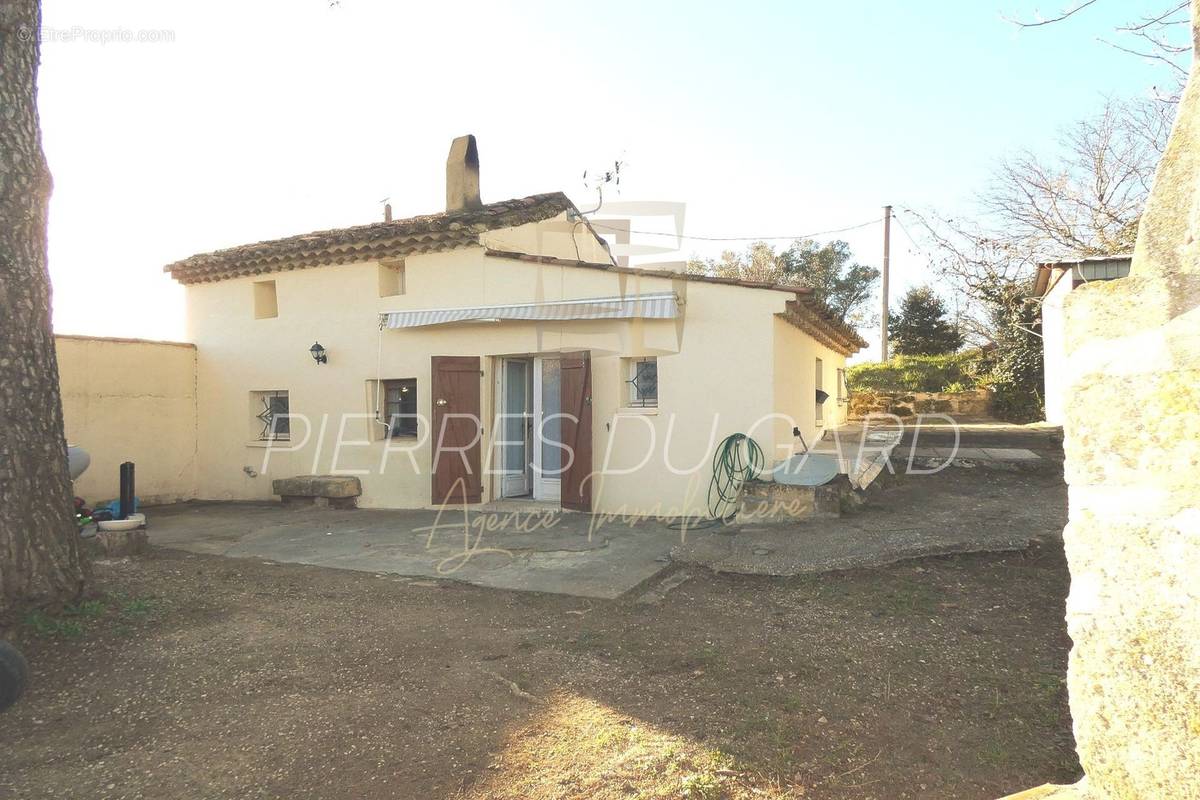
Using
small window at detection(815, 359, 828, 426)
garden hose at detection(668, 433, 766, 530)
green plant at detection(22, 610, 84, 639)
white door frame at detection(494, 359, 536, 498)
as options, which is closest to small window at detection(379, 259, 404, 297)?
white door frame at detection(494, 359, 536, 498)

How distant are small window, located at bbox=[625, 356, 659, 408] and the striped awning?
0.65 meters

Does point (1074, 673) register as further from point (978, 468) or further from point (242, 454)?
point (242, 454)

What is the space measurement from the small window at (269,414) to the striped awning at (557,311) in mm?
2734

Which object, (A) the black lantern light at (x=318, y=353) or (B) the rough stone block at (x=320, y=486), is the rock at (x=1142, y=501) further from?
(A) the black lantern light at (x=318, y=353)

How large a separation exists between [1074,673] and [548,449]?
26.7ft

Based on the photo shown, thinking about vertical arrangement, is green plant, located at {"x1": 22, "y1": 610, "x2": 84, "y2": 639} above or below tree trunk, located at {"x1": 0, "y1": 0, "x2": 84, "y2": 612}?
below

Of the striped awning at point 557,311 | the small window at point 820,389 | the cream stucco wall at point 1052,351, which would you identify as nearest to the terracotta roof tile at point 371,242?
the striped awning at point 557,311

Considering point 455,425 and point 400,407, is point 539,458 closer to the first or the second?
point 455,425

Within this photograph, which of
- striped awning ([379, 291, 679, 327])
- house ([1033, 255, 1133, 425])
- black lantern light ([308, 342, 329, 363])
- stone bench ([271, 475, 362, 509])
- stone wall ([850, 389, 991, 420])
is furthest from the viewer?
stone wall ([850, 389, 991, 420])

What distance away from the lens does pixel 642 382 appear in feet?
28.2

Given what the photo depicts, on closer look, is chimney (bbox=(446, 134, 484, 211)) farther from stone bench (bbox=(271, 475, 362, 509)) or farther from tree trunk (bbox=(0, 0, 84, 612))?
tree trunk (bbox=(0, 0, 84, 612))

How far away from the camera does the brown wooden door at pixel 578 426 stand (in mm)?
8555

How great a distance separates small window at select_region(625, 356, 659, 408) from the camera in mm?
8508

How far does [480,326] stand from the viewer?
9.41 metres
